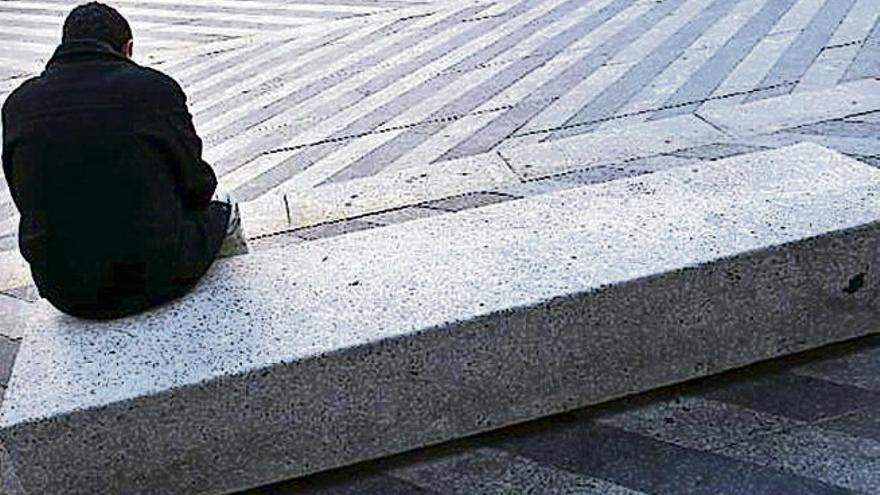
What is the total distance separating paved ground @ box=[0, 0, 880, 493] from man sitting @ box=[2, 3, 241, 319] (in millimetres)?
860

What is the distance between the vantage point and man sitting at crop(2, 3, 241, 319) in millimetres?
3008

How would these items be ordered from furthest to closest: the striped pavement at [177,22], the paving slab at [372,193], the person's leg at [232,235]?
the striped pavement at [177,22] → the paving slab at [372,193] → the person's leg at [232,235]

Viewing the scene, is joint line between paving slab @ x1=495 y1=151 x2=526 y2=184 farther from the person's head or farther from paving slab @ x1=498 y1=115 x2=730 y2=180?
the person's head

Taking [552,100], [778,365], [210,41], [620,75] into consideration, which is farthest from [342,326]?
[210,41]

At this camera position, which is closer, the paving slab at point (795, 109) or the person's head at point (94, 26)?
the person's head at point (94, 26)

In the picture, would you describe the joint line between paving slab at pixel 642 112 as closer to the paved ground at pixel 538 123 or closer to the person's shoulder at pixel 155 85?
the paved ground at pixel 538 123

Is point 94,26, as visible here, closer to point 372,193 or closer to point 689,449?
point 689,449

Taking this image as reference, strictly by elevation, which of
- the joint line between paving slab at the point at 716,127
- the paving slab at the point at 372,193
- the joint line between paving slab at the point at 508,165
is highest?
the joint line between paving slab at the point at 716,127

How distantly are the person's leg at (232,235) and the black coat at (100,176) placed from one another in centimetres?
34

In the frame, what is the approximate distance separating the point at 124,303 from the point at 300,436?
678mm

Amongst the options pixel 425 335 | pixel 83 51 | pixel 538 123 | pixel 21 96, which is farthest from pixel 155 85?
pixel 538 123

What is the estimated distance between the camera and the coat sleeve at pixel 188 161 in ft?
10.3

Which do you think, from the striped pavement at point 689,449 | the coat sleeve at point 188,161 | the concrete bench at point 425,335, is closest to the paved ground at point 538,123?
the striped pavement at point 689,449

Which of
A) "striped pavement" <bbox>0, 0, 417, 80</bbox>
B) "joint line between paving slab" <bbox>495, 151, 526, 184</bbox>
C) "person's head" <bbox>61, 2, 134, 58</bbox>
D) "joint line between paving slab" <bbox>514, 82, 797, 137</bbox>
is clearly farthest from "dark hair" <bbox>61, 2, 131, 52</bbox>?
"striped pavement" <bbox>0, 0, 417, 80</bbox>
